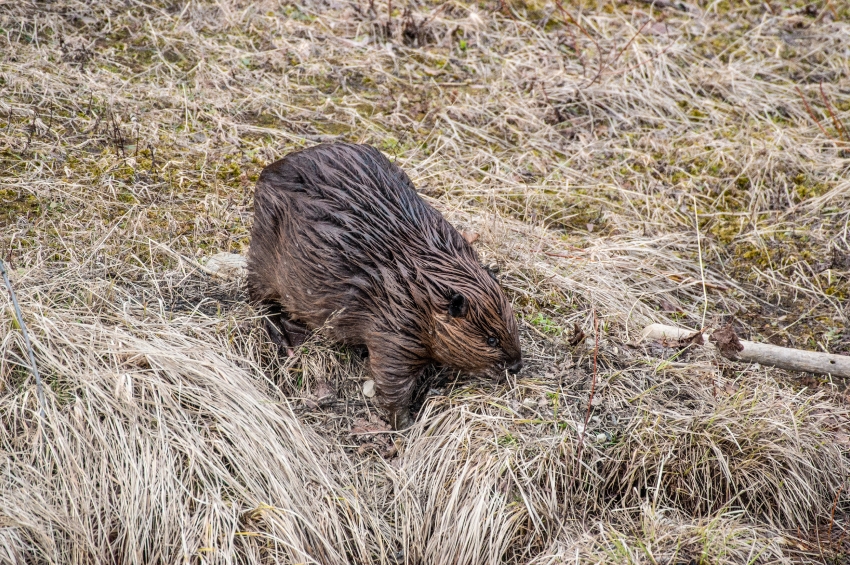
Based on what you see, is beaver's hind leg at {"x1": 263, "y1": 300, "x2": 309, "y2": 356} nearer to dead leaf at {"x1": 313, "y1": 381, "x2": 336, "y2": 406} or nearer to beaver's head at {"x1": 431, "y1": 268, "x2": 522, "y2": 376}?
dead leaf at {"x1": 313, "y1": 381, "x2": 336, "y2": 406}

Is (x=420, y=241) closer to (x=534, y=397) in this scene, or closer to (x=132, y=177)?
(x=534, y=397)

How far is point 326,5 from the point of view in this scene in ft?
24.2

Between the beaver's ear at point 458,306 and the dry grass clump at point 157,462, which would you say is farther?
the beaver's ear at point 458,306

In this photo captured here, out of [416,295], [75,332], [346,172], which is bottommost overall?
[75,332]

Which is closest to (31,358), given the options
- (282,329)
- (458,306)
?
(282,329)

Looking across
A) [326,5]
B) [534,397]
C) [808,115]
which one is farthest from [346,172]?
[808,115]

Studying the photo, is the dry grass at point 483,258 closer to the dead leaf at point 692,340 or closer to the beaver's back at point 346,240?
the dead leaf at point 692,340

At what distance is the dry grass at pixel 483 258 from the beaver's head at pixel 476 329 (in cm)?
27

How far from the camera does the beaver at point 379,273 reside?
13.8 feet

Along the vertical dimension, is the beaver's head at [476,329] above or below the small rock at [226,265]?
above

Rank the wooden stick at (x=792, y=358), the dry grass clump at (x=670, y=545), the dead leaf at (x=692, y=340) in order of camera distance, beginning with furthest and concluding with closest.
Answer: the dead leaf at (x=692, y=340) < the wooden stick at (x=792, y=358) < the dry grass clump at (x=670, y=545)

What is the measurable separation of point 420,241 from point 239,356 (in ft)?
3.76

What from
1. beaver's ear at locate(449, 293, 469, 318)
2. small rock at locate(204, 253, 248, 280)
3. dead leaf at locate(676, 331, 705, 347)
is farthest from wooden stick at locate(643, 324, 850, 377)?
small rock at locate(204, 253, 248, 280)

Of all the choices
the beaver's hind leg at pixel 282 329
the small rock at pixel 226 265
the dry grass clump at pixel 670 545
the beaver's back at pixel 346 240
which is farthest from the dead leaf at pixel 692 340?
the small rock at pixel 226 265
